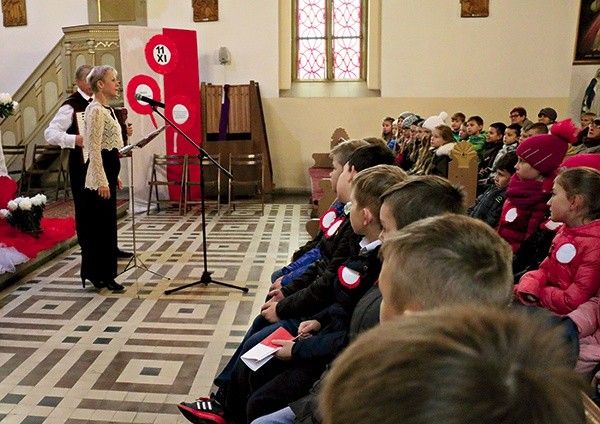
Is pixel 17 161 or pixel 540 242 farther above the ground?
pixel 540 242

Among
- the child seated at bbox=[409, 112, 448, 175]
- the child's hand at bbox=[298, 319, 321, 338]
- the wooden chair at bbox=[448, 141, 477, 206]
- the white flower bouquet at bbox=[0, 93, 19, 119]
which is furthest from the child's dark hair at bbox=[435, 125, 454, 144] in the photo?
the white flower bouquet at bbox=[0, 93, 19, 119]

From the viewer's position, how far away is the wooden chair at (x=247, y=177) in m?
8.02

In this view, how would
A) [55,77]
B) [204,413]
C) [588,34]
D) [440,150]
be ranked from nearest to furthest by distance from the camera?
[204,413]
[440,150]
[588,34]
[55,77]

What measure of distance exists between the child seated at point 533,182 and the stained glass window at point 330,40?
6406mm

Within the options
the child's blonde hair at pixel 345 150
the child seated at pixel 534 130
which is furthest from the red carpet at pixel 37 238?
the child seated at pixel 534 130

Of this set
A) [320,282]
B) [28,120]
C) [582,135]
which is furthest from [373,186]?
[28,120]

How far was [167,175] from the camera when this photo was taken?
25.7 feet

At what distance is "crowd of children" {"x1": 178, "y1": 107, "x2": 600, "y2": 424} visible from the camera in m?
0.46

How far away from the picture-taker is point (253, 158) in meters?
8.23

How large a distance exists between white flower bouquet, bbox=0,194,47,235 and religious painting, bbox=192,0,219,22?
15.1 ft

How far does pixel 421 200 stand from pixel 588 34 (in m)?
7.89

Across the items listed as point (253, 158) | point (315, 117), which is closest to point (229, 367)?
point (253, 158)

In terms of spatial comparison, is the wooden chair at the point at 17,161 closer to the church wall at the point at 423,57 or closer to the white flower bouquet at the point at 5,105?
the church wall at the point at 423,57

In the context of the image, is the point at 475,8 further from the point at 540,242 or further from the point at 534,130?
the point at 540,242
